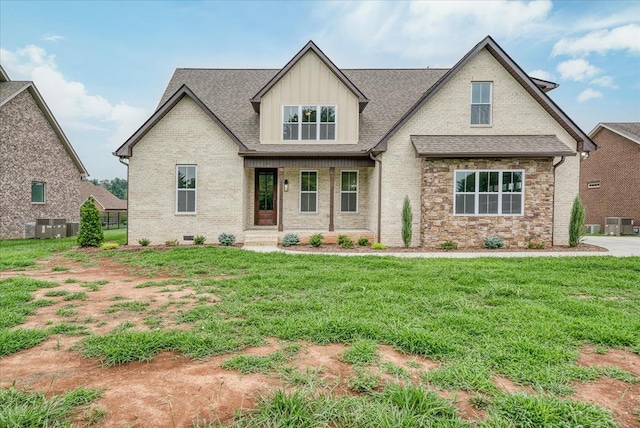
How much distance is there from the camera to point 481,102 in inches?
493

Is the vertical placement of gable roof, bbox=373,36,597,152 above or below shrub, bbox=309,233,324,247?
above

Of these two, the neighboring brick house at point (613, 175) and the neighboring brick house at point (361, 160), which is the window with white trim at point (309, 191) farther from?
the neighboring brick house at point (613, 175)

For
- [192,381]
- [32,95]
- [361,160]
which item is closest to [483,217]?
[361,160]

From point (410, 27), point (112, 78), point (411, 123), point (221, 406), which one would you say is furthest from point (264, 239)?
point (112, 78)

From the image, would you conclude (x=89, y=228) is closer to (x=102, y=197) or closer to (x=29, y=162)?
(x=29, y=162)

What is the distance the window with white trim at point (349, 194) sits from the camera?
14.8 m

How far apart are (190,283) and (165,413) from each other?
176 inches

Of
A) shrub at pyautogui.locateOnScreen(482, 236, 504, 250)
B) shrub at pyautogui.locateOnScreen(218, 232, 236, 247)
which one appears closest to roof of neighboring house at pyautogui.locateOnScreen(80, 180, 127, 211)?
shrub at pyautogui.locateOnScreen(218, 232, 236, 247)

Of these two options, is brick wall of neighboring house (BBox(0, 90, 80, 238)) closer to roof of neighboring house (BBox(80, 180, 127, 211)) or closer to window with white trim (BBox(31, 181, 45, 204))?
window with white trim (BBox(31, 181, 45, 204))

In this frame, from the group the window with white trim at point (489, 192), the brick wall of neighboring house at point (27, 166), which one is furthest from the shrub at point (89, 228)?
the window with white trim at point (489, 192)

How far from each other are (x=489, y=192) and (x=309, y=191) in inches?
285

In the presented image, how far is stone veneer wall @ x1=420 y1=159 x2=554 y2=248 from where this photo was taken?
1175 cm

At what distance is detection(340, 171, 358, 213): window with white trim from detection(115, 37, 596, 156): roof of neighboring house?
4.82 ft

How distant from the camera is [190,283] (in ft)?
21.5
